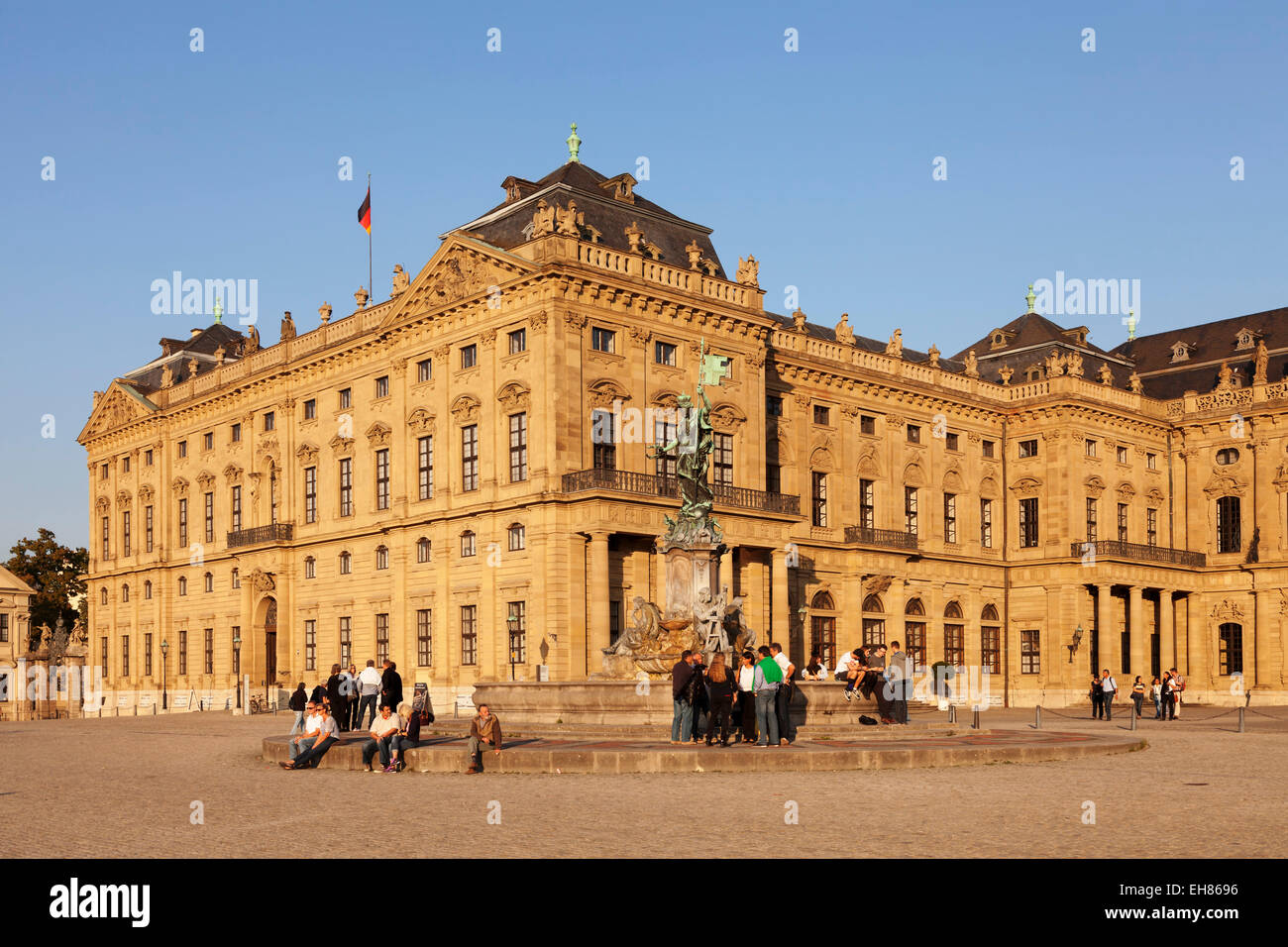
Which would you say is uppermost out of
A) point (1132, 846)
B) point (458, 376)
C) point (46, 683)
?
point (458, 376)

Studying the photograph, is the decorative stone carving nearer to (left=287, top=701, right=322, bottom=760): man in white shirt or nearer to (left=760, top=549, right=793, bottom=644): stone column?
(left=760, top=549, right=793, bottom=644): stone column

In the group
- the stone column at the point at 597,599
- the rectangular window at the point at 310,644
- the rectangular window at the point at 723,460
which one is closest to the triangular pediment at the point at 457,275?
the stone column at the point at 597,599

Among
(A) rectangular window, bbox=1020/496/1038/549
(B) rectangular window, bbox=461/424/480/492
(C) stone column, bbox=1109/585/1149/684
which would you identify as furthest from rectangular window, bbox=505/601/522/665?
(C) stone column, bbox=1109/585/1149/684

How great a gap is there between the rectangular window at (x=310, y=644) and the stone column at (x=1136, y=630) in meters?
37.4

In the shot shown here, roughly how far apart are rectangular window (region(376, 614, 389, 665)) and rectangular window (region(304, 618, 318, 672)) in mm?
4867

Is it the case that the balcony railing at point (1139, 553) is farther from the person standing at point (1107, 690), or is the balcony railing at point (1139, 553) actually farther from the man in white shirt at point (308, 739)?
the man in white shirt at point (308, 739)

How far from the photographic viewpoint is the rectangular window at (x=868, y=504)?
211 feet

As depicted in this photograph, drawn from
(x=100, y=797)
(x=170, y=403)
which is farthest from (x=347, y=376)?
(x=100, y=797)

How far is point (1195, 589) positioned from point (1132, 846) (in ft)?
213

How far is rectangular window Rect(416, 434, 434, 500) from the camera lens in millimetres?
55469

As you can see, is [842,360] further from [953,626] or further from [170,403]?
[170,403]

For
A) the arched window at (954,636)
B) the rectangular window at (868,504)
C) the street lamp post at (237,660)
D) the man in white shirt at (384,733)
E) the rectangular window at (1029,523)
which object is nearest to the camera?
the man in white shirt at (384,733)
